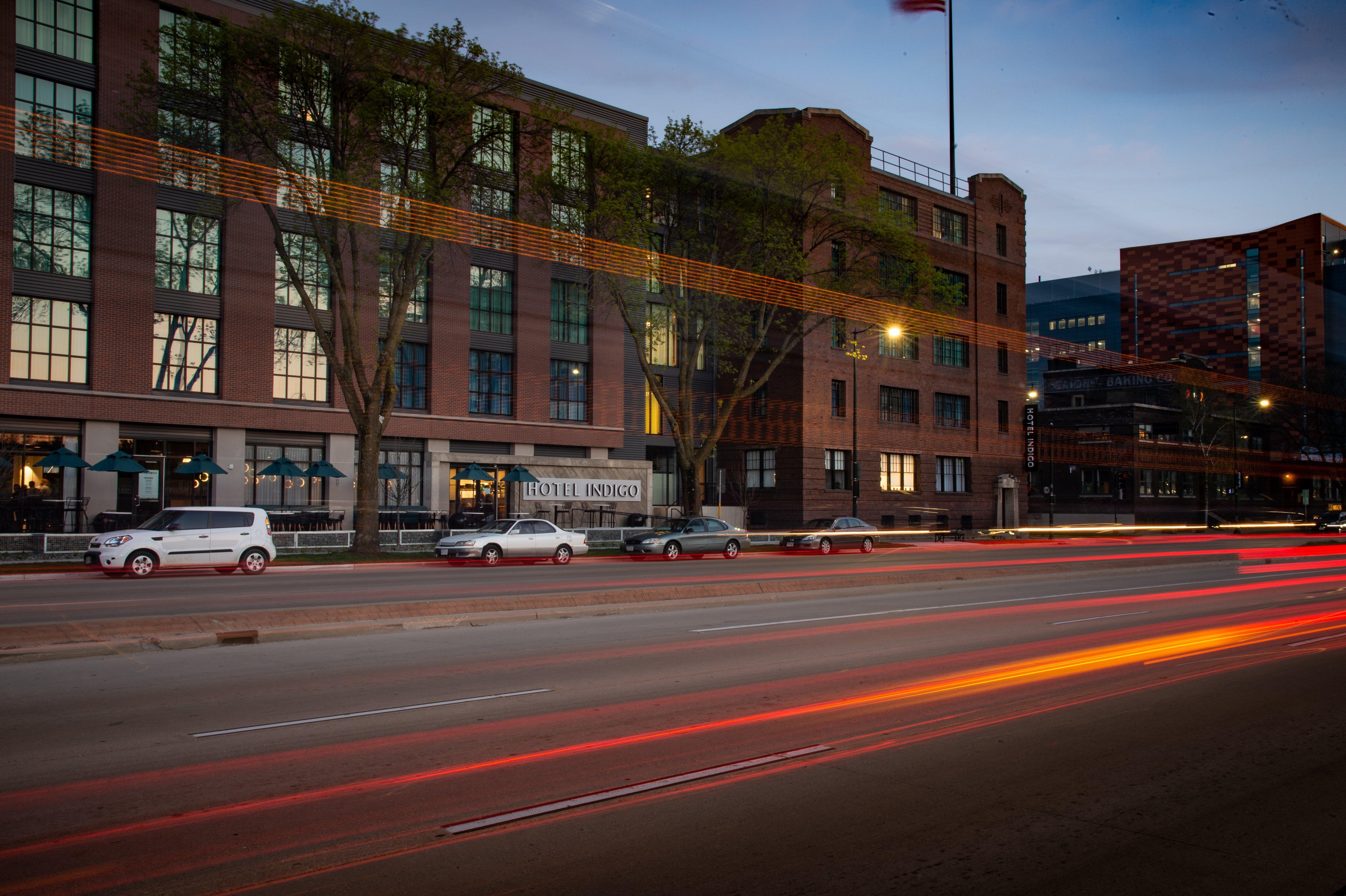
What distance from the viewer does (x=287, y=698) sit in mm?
9453

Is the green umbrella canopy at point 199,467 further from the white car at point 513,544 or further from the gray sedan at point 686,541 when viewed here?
the gray sedan at point 686,541

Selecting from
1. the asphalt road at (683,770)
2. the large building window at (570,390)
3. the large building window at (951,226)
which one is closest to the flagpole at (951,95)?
the large building window at (951,226)

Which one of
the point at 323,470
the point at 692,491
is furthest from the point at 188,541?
the point at 692,491

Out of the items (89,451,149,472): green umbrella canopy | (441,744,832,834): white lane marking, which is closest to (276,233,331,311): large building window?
(89,451,149,472): green umbrella canopy

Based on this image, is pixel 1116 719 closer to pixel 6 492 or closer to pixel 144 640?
pixel 144 640

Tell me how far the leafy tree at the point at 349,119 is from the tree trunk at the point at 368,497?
4 centimetres

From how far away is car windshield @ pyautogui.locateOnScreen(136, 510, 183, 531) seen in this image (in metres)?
23.9

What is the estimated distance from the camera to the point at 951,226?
62.3m

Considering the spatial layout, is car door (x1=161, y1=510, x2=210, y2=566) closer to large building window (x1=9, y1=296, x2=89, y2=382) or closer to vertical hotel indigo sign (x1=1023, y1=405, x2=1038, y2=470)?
large building window (x1=9, y1=296, x2=89, y2=382)

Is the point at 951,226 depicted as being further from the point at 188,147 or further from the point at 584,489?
the point at 188,147

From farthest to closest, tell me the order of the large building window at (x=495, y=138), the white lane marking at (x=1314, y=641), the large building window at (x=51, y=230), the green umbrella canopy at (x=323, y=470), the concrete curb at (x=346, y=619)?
→ the green umbrella canopy at (x=323, y=470)
the large building window at (x=51, y=230)
the large building window at (x=495, y=138)
the white lane marking at (x=1314, y=641)
the concrete curb at (x=346, y=619)

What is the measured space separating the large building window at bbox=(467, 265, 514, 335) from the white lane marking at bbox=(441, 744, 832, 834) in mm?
42133

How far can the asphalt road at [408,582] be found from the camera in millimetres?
16812

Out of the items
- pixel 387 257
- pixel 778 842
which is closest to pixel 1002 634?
pixel 778 842
